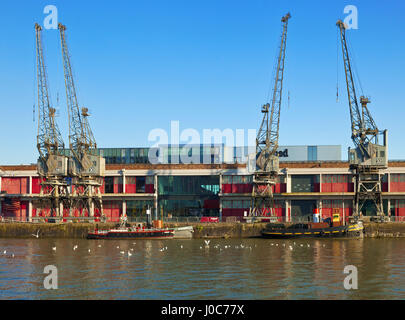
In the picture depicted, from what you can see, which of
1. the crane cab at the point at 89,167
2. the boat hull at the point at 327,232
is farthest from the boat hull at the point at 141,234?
the crane cab at the point at 89,167

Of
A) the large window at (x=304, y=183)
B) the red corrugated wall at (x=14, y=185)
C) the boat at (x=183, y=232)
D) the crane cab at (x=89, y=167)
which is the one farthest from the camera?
the red corrugated wall at (x=14, y=185)

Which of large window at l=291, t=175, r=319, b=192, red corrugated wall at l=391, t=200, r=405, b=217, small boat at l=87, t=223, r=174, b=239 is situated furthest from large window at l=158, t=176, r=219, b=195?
red corrugated wall at l=391, t=200, r=405, b=217

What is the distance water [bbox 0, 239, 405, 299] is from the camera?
34594 mm

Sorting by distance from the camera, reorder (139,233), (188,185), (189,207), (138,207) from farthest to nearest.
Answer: (189,207)
(188,185)
(138,207)
(139,233)

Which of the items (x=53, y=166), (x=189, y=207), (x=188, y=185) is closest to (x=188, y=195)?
(x=188, y=185)

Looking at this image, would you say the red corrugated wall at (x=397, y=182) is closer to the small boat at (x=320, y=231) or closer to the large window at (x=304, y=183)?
the large window at (x=304, y=183)

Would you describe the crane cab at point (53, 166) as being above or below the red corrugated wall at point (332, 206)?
above

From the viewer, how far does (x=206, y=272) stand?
42562mm

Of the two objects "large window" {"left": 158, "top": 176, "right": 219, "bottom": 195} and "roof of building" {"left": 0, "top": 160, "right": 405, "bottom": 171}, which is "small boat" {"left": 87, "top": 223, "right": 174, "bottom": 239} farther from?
"roof of building" {"left": 0, "top": 160, "right": 405, "bottom": 171}

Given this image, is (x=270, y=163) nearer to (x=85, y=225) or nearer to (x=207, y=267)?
(x=85, y=225)

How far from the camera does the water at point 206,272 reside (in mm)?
34594

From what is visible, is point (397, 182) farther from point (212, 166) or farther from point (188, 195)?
point (188, 195)

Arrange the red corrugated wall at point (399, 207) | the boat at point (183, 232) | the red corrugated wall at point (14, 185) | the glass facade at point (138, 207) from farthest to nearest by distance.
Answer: the red corrugated wall at point (14, 185), the glass facade at point (138, 207), the red corrugated wall at point (399, 207), the boat at point (183, 232)

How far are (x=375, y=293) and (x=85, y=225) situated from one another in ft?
196
